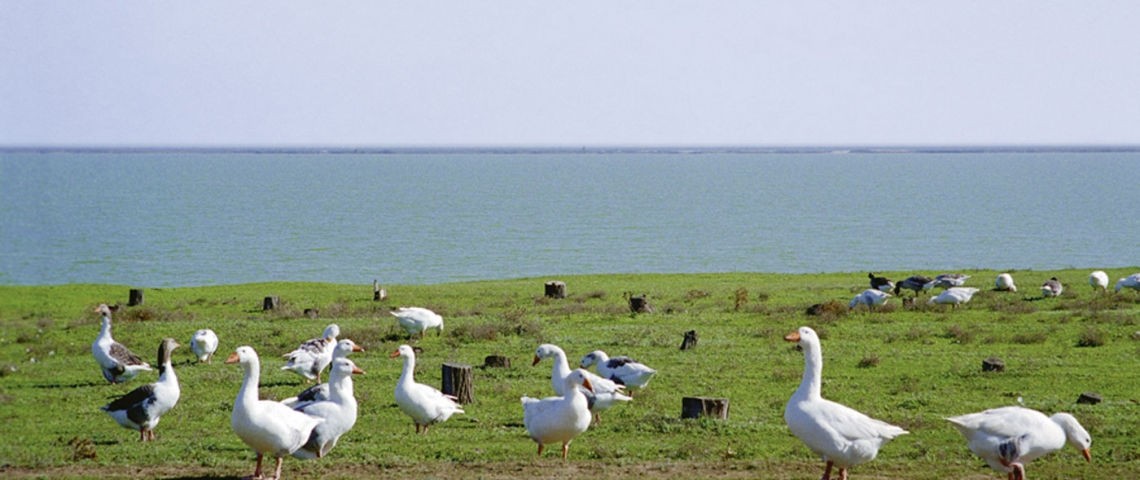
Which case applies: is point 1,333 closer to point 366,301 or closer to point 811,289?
point 366,301

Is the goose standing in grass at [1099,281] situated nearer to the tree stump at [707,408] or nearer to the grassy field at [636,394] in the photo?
the grassy field at [636,394]

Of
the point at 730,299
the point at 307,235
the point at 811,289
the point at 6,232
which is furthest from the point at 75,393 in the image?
the point at 6,232

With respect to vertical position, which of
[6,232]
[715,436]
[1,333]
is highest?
[715,436]

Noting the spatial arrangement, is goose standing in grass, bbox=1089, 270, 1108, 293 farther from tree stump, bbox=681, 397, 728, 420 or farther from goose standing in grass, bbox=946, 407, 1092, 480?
goose standing in grass, bbox=946, 407, 1092, 480

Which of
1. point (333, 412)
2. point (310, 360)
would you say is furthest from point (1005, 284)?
point (333, 412)

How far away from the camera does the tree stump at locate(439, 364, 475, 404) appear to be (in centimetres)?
2128

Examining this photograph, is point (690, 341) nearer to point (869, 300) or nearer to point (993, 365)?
point (993, 365)

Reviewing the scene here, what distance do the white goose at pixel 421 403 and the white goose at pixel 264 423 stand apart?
2901 millimetres

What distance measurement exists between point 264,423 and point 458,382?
661 cm

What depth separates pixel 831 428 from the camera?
14.5 metres

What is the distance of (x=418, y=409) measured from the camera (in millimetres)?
18672

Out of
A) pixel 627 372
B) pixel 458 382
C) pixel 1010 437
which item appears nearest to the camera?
pixel 1010 437

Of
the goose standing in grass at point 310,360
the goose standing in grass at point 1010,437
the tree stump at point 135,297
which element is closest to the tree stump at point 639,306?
the goose standing in grass at point 310,360

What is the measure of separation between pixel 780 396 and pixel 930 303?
18165 millimetres
